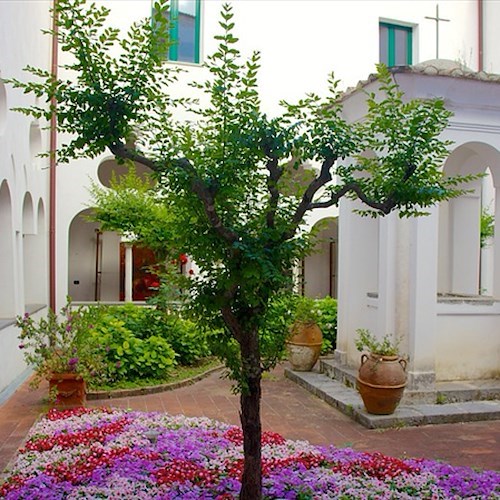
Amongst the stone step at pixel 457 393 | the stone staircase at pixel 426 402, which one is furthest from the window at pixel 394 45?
the stone step at pixel 457 393

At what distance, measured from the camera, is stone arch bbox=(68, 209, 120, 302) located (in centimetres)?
1638

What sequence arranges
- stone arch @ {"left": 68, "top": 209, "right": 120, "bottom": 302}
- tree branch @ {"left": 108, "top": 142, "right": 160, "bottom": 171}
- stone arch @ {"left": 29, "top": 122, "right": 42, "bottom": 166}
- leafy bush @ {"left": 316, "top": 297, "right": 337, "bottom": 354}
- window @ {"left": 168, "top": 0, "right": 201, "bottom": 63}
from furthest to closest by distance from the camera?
stone arch @ {"left": 68, "top": 209, "right": 120, "bottom": 302} → window @ {"left": 168, "top": 0, "right": 201, "bottom": 63} → stone arch @ {"left": 29, "top": 122, "right": 42, "bottom": 166} → leafy bush @ {"left": 316, "top": 297, "right": 337, "bottom": 354} → tree branch @ {"left": 108, "top": 142, "right": 160, "bottom": 171}

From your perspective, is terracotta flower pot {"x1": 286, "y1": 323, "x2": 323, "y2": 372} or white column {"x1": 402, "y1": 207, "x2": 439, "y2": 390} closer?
white column {"x1": 402, "y1": 207, "x2": 439, "y2": 390}

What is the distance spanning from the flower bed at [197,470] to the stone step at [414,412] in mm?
1382

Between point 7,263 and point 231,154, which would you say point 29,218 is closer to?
point 7,263

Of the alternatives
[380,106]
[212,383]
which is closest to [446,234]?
[212,383]

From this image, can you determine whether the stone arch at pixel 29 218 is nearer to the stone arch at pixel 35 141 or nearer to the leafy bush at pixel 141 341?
the stone arch at pixel 35 141

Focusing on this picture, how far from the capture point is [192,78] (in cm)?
1307

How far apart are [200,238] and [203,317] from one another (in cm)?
55

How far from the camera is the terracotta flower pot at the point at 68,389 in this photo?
23.2 ft

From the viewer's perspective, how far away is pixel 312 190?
3.80 m

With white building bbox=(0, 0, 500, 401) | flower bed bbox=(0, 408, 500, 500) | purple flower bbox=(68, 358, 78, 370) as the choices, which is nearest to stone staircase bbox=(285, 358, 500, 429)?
white building bbox=(0, 0, 500, 401)

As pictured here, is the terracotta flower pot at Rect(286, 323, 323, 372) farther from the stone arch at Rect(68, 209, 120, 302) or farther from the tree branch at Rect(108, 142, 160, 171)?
the stone arch at Rect(68, 209, 120, 302)

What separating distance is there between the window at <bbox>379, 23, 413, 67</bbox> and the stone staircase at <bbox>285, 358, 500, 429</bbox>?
31.6 feet
